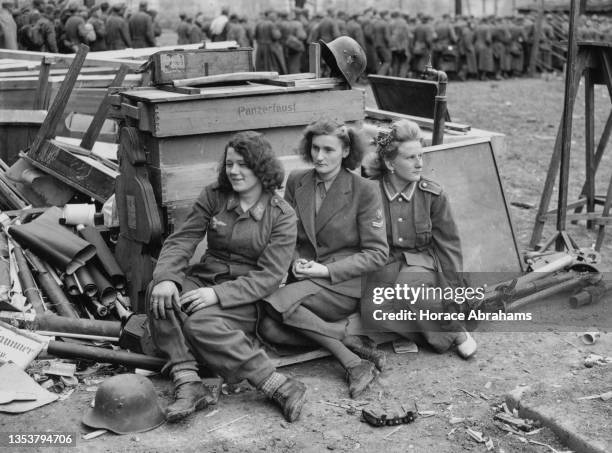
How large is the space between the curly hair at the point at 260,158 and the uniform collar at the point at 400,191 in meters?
0.87

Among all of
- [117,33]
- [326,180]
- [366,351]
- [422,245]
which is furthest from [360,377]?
[117,33]

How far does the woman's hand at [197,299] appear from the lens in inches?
187

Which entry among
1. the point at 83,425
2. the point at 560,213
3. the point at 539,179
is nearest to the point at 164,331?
the point at 83,425

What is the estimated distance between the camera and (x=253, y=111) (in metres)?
5.89

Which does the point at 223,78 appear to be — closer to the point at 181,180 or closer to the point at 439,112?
the point at 181,180

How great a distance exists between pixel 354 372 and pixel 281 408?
21.1 inches

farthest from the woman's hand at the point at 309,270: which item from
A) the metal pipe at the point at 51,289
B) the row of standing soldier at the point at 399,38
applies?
the row of standing soldier at the point at 399,38

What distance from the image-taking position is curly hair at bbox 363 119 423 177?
5.38m

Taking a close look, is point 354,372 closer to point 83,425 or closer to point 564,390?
point 564,390

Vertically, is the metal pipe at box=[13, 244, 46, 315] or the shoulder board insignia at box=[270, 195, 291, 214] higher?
the shoulder board insignia at box=[270, 195, 291, 214]

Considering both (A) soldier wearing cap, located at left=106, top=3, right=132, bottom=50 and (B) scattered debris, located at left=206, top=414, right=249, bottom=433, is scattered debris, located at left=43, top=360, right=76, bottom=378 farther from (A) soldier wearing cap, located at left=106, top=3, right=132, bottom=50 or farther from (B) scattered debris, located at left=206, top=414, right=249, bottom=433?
(A) soldier wearing cap, located at left=106, top=3, right=132, bottom=50

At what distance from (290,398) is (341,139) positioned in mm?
1514

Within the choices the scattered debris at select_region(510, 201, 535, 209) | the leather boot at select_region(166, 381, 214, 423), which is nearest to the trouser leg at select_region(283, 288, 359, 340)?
the leather boot at select_region(166, 381, 214, 423)

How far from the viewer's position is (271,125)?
5.97 m
